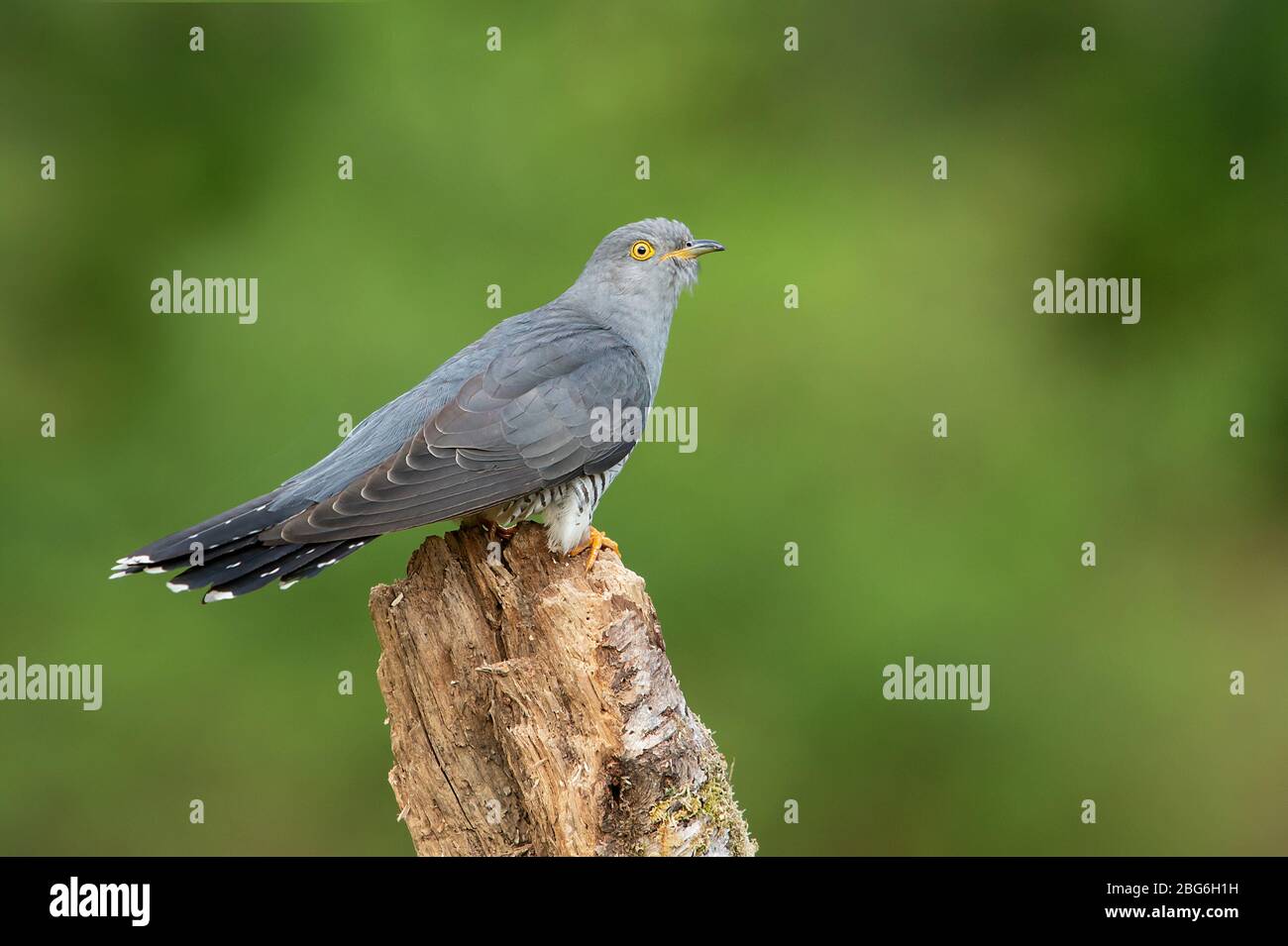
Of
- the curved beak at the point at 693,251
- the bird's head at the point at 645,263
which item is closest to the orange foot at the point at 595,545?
the bird's head at the point at 645,263

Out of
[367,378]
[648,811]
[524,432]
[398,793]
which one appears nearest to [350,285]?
[367,378]

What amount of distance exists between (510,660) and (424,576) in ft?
1.57

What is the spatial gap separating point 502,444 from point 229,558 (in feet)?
2.98

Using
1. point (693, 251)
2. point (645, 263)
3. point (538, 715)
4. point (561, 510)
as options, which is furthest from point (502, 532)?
point (693, 251)

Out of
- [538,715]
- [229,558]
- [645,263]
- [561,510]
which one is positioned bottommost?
[538,715]

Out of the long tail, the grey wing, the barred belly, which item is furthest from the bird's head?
the long tail

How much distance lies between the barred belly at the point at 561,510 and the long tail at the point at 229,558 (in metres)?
0.65

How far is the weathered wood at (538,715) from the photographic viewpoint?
3.31 m

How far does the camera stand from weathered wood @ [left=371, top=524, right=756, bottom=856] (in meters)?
3.31

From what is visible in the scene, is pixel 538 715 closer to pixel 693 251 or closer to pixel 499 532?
pixel 499 532

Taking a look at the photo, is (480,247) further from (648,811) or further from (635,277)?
(648,811)

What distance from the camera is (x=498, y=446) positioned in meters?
4.07

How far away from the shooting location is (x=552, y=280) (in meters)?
7.41

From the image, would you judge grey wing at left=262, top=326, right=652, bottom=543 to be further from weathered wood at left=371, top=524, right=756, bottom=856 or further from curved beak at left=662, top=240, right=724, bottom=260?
curved beak at left=662, top=240, right=724, bottom=260
